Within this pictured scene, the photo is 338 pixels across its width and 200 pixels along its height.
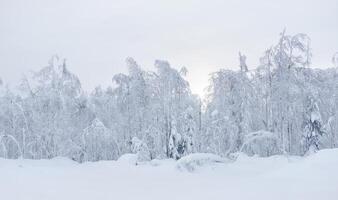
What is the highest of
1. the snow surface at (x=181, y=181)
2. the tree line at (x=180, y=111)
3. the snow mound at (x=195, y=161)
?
the tree line at (x=180, y=111)

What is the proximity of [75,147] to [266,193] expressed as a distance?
95.7 ft

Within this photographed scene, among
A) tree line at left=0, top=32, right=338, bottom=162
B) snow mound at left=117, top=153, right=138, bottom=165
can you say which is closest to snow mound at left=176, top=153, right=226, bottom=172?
snow mound at left=117, top=153, right=138, bottom=165

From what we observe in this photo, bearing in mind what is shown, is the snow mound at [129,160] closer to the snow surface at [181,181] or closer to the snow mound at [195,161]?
the snow surface at [181,181]

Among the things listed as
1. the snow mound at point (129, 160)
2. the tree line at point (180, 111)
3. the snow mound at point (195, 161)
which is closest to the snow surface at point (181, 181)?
the snow mound at point (195, 161)

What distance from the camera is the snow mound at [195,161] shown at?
1491 cm

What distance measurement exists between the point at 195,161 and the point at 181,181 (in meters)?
1.67

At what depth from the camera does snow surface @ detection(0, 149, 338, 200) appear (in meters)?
10.8

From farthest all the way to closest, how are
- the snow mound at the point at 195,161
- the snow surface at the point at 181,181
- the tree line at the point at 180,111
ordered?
the tree line at the point at 180,111 < the snow mound at the point at 195,161 < the snow surface at the point at 181,181

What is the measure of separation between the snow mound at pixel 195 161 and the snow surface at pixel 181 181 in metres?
0.13

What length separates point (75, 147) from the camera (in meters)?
37.9

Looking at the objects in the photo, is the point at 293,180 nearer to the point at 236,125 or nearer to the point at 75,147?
the point at 236,125

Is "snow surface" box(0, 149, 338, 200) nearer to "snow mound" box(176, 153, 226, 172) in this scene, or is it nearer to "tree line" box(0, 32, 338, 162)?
"snow mound" box(176, 153, 226, 172)

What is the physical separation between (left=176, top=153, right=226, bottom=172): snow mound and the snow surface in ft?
0.44

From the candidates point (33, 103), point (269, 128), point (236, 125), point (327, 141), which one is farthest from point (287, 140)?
point (33, 103)
